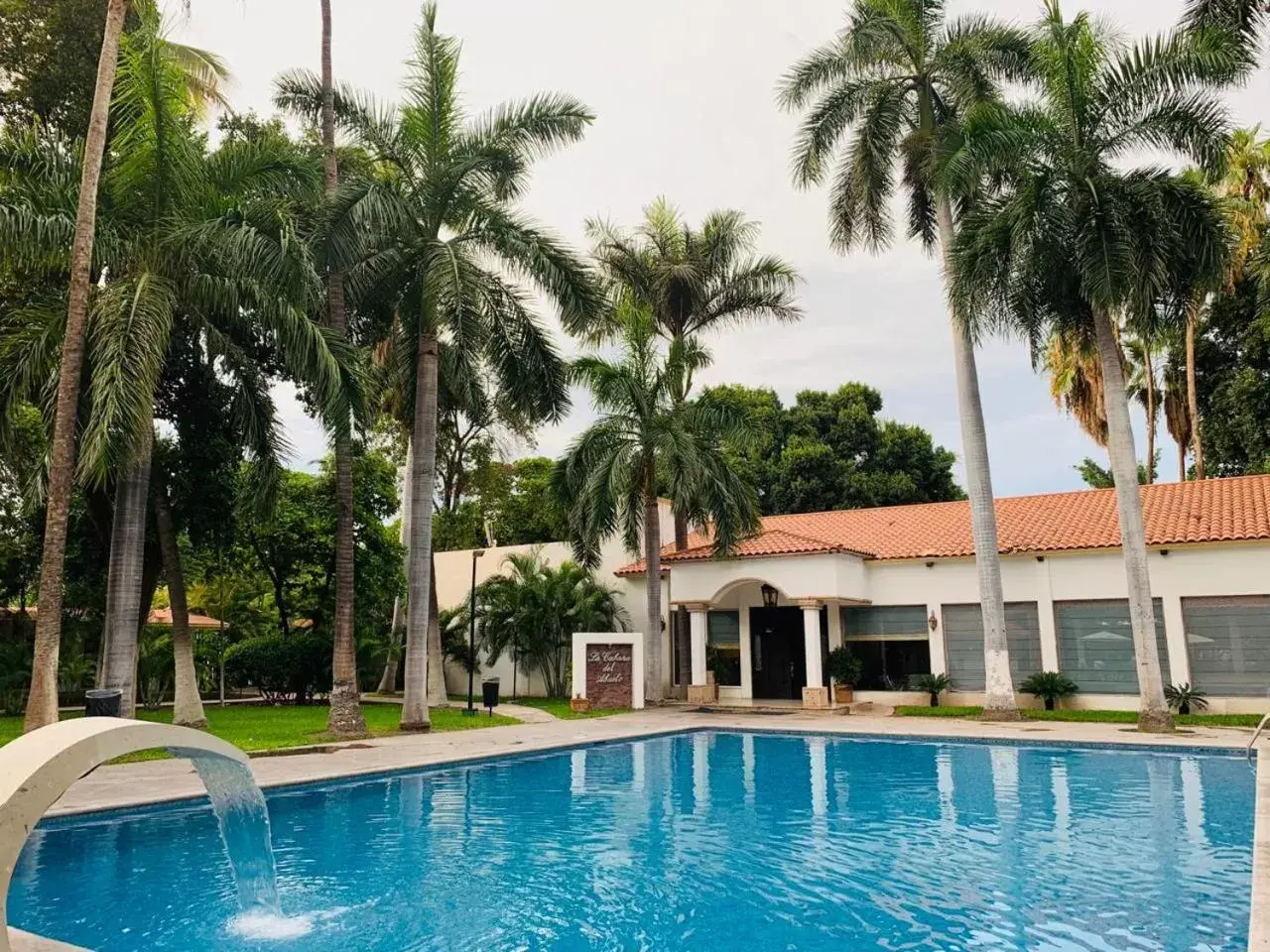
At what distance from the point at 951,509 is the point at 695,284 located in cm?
1035

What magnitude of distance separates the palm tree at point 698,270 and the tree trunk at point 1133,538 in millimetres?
9474

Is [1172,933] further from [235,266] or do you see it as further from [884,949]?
[235,266]

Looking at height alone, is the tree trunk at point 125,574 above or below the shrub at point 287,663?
above

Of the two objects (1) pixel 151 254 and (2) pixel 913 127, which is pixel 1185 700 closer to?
(2) pixel 913 127

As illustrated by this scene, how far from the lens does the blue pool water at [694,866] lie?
660 cm

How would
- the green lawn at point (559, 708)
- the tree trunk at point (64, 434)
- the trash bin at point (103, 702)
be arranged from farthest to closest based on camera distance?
the green lawn at point (559, 708)
the trash bin at point (103, 702)
the tree trunk at point (64, 434)

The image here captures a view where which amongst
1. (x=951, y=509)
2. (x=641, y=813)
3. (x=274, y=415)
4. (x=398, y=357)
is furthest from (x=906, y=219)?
(x=641, y=813)

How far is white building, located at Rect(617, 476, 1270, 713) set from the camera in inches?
803

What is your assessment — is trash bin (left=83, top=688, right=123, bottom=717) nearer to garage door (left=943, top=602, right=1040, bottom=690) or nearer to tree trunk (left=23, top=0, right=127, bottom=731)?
tree trunk (left=23, top=0, right=127, bottom=731)

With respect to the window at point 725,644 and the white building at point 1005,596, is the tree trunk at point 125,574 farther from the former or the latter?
the window at point 725,644

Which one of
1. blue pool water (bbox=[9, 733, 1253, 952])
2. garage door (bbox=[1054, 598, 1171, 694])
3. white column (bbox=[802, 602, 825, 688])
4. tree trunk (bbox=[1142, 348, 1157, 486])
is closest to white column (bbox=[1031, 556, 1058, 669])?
garage door (bbox=[1054, 598, 1171, 694])

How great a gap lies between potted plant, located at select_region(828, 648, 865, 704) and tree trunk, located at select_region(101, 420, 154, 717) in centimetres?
1666

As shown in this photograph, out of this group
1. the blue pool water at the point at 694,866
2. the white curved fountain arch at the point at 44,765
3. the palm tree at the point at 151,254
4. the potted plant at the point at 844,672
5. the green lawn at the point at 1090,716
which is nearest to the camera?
the white curved fountain arch at the point at 44,765

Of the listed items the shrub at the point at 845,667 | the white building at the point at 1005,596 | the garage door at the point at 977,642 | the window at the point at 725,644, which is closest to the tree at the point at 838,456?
the white building at the point at 1005,596
